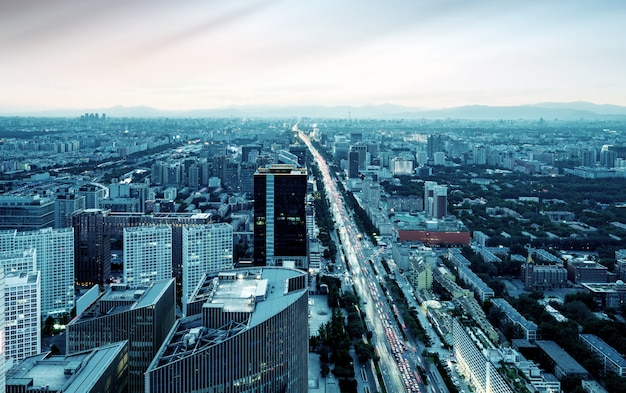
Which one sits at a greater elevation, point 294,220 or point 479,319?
point 294,220

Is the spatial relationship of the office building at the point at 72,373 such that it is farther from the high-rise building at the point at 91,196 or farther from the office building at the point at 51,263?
the high-rise building at the point at 91,196

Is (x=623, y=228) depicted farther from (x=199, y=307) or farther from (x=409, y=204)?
(x=199, y=307)

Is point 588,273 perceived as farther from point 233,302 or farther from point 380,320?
point 233,302

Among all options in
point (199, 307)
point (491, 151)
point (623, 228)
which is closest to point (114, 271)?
point (199, 307)

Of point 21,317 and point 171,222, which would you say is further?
point 171,222

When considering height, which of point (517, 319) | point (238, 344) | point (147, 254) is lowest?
point (517, 319)

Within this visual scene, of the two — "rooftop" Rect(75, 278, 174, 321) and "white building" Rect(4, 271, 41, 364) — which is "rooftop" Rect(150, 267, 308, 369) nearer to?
"rooftop" Rect(75, 278, 174, 321)

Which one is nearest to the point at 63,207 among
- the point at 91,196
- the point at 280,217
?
the point at 91,196
